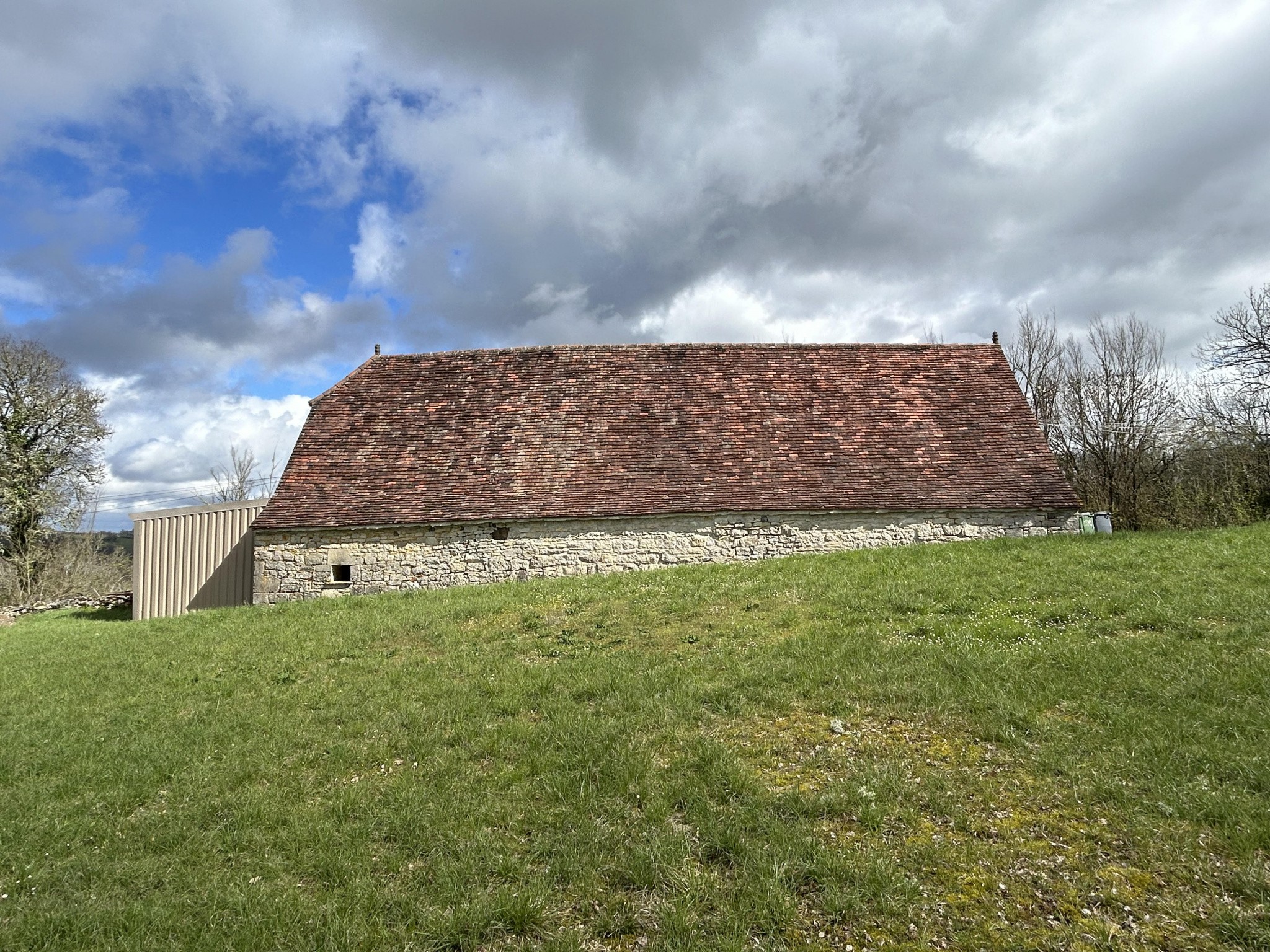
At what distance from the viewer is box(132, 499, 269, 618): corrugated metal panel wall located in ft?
51.2

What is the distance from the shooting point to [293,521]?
14711 millimetres

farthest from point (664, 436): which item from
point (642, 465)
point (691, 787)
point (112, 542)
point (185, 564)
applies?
point (112, 542)

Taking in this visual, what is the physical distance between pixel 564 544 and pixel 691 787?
10.2 metres

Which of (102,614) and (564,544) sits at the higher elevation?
(564,544)

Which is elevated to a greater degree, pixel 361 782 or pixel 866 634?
pixel 866 634

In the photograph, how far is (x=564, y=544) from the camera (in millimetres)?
14750

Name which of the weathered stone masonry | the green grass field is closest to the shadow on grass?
the weathered stone masonry

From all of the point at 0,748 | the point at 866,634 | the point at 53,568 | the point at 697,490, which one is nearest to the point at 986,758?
the point at 866,634

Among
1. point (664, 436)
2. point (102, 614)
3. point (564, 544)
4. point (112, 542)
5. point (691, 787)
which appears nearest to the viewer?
point (691, 787)

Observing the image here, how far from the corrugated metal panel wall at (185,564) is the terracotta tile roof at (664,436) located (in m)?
2.08

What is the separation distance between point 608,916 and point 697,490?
1158 centimetres

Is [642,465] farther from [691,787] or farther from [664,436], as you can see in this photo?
[691,787]

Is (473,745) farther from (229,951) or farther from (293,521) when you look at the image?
(293,521)

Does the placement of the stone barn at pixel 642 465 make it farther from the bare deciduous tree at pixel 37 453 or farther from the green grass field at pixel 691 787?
the bare deciduous tree at pixel 37 453
